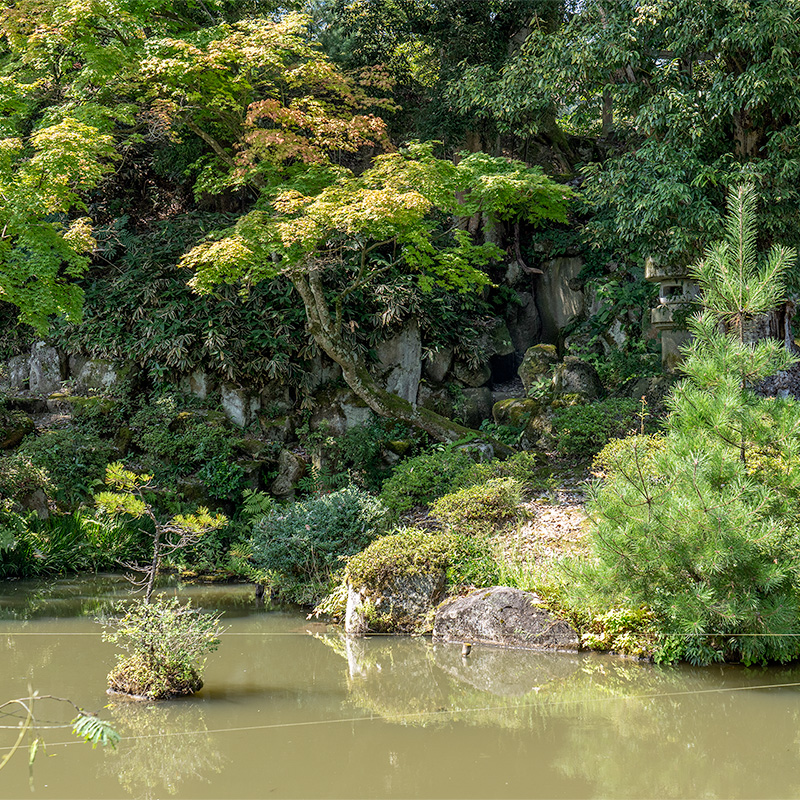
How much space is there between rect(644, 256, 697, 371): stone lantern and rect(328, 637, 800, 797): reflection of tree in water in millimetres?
5345

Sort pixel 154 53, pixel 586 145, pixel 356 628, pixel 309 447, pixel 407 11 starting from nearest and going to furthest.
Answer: pixel 356 628 → pixel 154 53 → pixel 309 447 → pixel 407 11 → pixel 586 145

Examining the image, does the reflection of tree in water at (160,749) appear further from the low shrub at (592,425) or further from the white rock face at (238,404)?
the white rock face at (238,404)

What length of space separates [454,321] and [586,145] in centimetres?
518

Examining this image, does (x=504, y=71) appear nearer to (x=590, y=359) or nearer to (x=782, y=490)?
(x=590, y=359)

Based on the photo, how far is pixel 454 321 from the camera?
12523mm

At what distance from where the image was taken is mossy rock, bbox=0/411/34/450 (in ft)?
34.3

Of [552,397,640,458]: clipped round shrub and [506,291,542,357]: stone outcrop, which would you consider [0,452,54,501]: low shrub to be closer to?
[552,397,640,458]: clipped round shrub

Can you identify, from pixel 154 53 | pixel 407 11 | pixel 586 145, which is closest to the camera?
pixel 154 53

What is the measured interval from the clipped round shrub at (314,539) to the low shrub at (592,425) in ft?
8.25

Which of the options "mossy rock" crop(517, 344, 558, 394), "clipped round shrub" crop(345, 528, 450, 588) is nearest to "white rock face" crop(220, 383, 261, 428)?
"mossy rock" crop(517, 344, 558, 394)

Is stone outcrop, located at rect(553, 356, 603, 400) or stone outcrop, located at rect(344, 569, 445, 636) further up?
stone outcrop, located at rect(553, 356, 603, 400)

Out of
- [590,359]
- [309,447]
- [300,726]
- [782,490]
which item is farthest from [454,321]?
[300,726]

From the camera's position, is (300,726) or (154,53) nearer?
(300,726)

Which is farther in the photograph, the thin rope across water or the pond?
the thin rope across water
